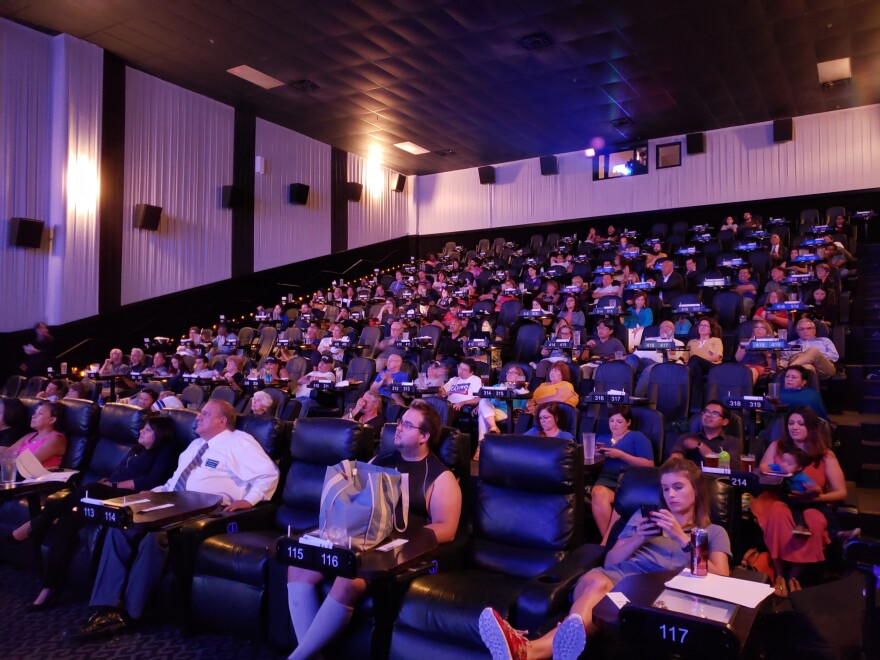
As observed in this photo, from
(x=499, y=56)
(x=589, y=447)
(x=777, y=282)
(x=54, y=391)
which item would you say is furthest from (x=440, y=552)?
(x=499, y=56)

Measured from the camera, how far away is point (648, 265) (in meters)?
11.1

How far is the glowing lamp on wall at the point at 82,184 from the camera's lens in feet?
33.1

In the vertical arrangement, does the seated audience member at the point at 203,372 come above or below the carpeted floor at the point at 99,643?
above

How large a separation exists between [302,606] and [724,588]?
69.7 inches

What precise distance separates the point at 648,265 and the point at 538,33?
4.25 metres

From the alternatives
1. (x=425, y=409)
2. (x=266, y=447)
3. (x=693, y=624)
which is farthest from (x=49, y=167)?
(x=693, y=624)

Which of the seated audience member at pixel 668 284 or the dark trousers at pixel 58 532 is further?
the seated audience member at pixel 668 284

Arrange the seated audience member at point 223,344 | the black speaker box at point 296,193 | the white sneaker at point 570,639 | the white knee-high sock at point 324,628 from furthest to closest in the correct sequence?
the black speaker box at point 296,193, the seated audience member at point 223,344, the white knee-high sock at point 324,628, the white sneaker at point 570,639

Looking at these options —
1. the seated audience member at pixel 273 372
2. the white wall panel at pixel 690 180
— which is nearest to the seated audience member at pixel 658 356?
the seated audience member at pixel 273 372

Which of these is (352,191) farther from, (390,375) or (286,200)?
(390,375)

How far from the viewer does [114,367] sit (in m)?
9.37

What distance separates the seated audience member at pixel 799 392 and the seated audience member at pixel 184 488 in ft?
13.3

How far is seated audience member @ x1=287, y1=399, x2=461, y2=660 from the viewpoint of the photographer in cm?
272

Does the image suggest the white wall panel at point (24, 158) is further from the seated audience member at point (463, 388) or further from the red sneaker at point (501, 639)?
the red sneaker at point (501, 639)
